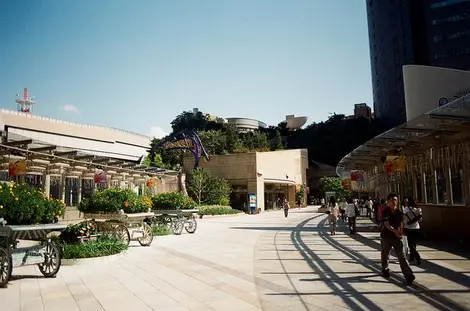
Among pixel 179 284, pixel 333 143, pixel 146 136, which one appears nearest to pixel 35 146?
pixel 179 284

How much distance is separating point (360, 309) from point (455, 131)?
28.7 ft

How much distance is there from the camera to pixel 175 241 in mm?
13469

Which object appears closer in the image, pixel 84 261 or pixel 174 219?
pixel 84 261

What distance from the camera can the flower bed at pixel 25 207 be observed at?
23.4ft

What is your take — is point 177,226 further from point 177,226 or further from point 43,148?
point 43,148

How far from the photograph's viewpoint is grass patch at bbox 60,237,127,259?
8.74 metres

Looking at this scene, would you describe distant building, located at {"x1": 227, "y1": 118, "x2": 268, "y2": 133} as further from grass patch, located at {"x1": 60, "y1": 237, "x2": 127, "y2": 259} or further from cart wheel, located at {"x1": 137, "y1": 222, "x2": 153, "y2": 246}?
grass patch, located at {"x1": 60, "y1": 237, "x2": 127, "y2": 259}

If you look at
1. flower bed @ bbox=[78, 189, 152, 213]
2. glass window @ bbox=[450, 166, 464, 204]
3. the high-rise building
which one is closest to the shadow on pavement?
glass window @ bbox=[450, 166, 464, 204]

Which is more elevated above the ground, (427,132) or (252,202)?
(427,132)

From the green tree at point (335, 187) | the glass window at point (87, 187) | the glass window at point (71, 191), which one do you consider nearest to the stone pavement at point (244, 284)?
the glass window at point (71, 191)

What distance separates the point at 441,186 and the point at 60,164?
18269 mm

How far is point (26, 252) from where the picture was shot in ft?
22.2

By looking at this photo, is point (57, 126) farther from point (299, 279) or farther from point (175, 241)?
point (299, 279)

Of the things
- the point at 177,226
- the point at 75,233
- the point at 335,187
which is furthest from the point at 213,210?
the point at 335,187
